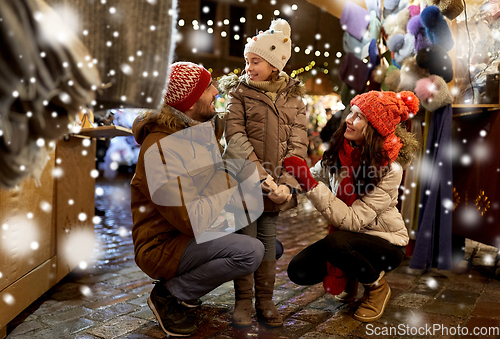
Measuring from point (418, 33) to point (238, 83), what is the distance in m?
1.69

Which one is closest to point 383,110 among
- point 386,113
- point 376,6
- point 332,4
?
point 386,113

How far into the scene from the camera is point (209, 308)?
2299 mm

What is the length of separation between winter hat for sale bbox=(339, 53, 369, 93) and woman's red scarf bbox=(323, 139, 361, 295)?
57.5 inches

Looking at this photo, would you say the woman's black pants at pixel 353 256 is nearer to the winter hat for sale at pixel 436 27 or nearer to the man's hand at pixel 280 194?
the man's hand at pixel 280 194

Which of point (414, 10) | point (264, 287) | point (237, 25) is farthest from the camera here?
point (237, 25)

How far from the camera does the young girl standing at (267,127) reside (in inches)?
83.0

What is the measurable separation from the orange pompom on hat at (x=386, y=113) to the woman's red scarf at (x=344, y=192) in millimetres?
170

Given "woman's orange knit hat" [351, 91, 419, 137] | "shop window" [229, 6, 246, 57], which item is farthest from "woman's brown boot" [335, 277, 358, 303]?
"shop window" [229, 6, 246, 57]

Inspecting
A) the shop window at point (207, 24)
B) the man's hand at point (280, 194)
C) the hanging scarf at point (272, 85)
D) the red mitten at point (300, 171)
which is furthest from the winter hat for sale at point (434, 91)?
the shop window at point (207, 24)

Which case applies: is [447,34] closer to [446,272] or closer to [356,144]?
[356,144]

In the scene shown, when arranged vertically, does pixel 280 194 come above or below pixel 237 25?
below

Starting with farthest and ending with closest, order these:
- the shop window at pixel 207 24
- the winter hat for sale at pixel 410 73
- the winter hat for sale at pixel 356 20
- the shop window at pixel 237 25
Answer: the shop window at pixel 207 24, the shop window at pixel 237 25, the winter hat for sale at pixel 356 20, the winter hat for sale at pixel 410 73

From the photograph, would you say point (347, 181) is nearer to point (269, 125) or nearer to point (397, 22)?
point (269, 125)

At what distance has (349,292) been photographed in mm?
2408
